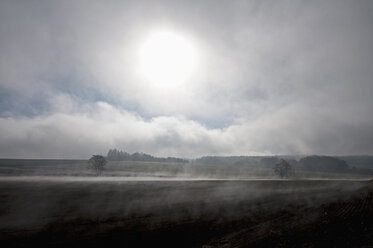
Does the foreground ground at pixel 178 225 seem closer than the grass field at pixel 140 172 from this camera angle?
Yes

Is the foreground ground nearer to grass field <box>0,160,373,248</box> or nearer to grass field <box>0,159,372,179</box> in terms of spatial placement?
grass field <box>0,160,373,248</box>

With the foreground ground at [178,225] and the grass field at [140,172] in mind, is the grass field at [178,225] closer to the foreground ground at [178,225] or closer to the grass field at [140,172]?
the foreground ground at [178,225]

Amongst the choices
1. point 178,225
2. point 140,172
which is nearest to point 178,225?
point 178,225

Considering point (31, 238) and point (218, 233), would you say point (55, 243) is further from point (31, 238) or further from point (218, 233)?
point (218, 233)

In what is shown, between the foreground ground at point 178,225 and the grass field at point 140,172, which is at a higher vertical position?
the foreground ground at point 178,225

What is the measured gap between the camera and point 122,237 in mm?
15805

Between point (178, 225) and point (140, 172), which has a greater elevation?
point (178, 225)

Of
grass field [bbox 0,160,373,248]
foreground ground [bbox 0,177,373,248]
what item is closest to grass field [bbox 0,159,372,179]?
foreground ground [bbox 0,177,373,248]

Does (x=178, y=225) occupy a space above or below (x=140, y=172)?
above

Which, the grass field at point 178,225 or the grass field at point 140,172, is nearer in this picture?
the grass field at point 178,225

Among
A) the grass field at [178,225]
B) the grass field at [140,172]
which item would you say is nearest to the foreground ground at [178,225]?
the grass field at [178,225]

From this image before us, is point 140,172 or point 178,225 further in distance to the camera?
point 140,172

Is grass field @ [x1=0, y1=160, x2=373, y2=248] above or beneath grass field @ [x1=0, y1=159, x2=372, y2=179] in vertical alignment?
above

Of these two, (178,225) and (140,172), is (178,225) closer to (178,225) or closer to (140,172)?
(178,225)
